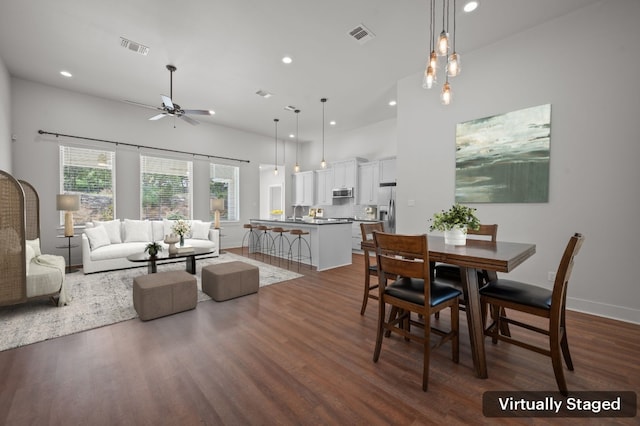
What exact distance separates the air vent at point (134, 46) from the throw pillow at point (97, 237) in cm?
315

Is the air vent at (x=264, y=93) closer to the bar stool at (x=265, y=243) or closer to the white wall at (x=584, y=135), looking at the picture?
the bar stool at (x=265, y=243)

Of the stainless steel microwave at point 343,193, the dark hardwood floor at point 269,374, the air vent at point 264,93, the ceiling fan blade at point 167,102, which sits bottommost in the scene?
the dark hardwood floor at point 269,374

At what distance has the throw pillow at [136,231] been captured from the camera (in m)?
5.40

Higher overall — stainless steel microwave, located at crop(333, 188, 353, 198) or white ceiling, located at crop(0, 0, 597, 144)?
white ceiling, located at crop(0, 0, 597, 144)

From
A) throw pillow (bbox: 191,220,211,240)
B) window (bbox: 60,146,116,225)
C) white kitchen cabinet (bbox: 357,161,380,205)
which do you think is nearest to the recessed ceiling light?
white kitchen cabinet (bbox: 357,161,380,205)

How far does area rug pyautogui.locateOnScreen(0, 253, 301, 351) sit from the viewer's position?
246 cm

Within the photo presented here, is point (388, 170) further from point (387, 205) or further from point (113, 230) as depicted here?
point (113, 230)

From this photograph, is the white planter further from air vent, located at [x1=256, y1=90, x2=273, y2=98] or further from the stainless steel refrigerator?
air vent, located at [x1=256, y1=90, x2=273, y2=98]

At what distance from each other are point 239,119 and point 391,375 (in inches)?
267

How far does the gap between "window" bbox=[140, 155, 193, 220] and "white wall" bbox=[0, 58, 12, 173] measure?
2.03m

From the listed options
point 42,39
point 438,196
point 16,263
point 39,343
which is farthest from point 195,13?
point 438,196

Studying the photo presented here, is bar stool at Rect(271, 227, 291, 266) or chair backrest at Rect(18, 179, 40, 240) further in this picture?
bar stool at Rect(271, 227, 291, 266)

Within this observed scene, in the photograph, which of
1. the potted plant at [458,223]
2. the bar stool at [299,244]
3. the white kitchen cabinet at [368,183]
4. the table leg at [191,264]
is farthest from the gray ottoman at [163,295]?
the white kitchen cabinet at [368,183]

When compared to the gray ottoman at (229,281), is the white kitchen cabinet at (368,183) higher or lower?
higher
